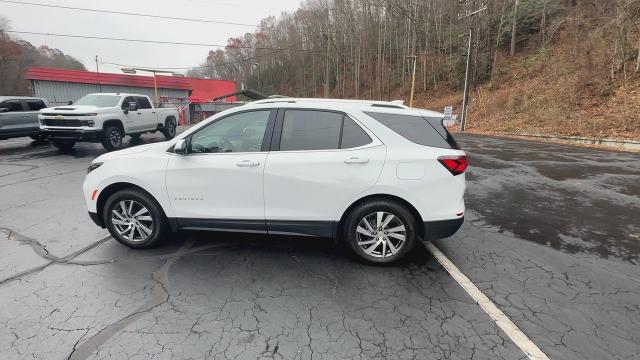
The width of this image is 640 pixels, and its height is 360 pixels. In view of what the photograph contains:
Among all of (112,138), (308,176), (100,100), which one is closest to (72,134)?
(112,138)

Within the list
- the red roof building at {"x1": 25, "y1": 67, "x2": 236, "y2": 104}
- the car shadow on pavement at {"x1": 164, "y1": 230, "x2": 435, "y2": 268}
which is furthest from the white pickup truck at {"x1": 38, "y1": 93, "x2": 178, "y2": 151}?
the red roof building at {"x1": 25, "y1": 67, "x2": 236, "y2": 104}

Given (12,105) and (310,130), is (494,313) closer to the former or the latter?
(310,130)

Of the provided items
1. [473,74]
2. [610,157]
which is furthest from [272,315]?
[473,74]

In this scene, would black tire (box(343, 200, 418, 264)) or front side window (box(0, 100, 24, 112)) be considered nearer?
black tire (box(343, 200, 418, 264))

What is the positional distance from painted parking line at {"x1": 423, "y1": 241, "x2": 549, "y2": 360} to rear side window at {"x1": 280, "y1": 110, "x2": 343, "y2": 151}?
1.74m

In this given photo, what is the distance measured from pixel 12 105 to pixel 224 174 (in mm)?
12780

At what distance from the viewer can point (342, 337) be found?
2.53 meters

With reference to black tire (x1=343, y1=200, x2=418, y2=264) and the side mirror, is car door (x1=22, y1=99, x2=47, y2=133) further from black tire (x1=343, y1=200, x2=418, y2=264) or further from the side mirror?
black tire (x1=343, y1=200, x2=418, y2=264)

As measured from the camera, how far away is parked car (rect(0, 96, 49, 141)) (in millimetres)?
11336

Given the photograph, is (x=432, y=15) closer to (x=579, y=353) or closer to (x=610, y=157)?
(x=610, y=157)

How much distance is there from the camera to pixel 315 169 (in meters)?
3.46

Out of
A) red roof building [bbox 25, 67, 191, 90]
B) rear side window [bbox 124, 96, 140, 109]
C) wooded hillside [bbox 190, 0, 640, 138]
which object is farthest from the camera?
red roof building [bbox 25, 67, 191, 90]

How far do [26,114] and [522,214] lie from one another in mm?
15323

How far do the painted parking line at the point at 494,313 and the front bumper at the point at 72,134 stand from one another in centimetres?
1059
